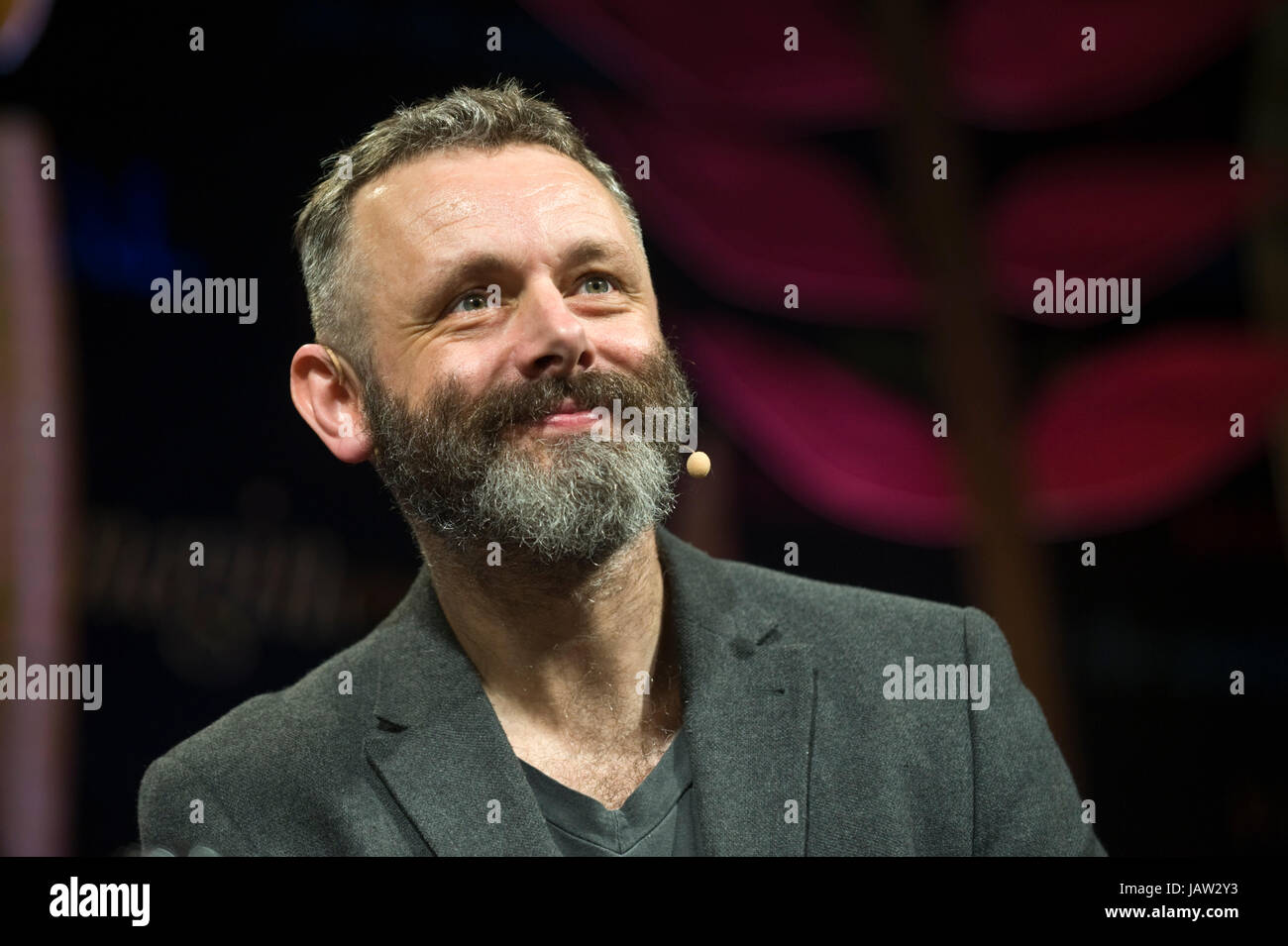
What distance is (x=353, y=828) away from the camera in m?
1.84

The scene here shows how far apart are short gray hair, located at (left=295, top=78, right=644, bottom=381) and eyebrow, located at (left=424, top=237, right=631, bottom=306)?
172 millimetres

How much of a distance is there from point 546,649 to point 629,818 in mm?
303

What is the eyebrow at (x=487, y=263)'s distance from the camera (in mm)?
1880

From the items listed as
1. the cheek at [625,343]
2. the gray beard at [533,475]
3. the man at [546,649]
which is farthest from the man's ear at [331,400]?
the cheek at [625,343]

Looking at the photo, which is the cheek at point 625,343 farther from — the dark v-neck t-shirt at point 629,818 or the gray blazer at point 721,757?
the dark v-neck t-shirt at point 629,818

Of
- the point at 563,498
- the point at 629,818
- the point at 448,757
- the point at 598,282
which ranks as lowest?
the point at 629,818

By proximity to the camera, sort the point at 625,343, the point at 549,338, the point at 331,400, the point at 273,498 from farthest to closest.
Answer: the point at 273,498
the point at 331,400
the point at 625,343
the point at 549,338

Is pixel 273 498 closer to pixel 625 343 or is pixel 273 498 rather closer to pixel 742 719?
pixel 625 343

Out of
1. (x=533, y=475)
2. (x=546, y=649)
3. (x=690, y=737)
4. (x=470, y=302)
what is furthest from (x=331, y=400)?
(x=690, y=737)

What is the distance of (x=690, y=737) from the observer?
73.7 inches

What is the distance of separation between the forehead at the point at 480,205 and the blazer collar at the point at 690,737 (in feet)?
1.99

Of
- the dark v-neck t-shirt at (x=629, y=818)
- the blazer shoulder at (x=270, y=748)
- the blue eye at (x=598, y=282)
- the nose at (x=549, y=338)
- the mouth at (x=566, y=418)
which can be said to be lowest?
the dark v-neck t-shirt at (x=629, y=818)

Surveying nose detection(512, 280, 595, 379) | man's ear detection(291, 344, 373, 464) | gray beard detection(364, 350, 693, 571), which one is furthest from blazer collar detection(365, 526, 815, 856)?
nose detection(512, 280, 595, 379)

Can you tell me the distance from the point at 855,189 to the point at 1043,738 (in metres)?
1.56
